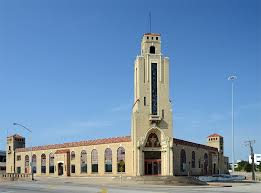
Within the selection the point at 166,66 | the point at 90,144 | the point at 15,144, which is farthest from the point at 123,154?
the point at 15,144

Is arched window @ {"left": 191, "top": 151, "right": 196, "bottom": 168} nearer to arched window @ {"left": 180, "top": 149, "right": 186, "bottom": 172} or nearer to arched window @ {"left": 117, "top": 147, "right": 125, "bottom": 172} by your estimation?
arched window @ {"left": 180, "top": 149, "right": 186, "bottom": 172}

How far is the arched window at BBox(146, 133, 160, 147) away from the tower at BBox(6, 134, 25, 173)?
137 feet

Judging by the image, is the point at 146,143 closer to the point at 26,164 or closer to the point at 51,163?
the point at 51,163

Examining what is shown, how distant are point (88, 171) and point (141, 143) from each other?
48.9 feet

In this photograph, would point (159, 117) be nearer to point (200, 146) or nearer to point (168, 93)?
point (168, 93)

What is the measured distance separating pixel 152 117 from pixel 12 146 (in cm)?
4481

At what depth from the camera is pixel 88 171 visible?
82.9 metres

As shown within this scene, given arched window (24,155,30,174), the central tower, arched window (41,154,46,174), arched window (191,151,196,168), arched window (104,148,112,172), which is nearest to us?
the central tower

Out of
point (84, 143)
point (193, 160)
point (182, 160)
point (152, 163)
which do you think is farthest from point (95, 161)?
point (193, 160)

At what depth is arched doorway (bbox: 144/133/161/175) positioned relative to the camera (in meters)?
74.2

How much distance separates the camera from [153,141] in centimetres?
7481

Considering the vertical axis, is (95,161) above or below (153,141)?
below

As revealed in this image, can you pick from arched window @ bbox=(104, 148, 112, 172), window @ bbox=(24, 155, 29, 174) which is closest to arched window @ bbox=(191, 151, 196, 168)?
arched window @ bbox=(104, 148, 112, 172)

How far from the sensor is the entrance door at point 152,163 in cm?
7419
